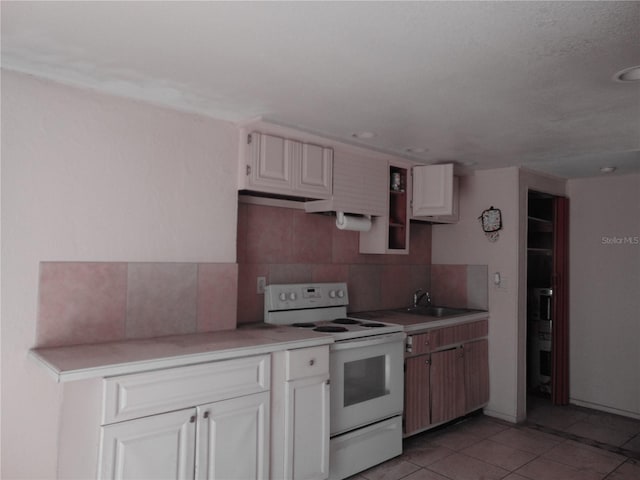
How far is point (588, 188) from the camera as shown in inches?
168

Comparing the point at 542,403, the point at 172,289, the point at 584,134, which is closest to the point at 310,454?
the point at 172,289

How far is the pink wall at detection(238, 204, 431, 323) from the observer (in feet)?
10.1

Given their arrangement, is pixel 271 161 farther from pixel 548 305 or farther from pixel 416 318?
pixel 548 305

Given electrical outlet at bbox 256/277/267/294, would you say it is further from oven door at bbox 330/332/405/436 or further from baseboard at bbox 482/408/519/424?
baseboard at bbox 482/408/519/424

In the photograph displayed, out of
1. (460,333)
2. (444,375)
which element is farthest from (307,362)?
(460,333)

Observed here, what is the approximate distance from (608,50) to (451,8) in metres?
0.72

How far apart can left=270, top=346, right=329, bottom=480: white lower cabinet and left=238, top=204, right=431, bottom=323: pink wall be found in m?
0.74

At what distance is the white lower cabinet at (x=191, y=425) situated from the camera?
1836 mm

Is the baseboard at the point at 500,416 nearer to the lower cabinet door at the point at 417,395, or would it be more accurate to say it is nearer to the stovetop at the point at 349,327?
the lower cabinet door at the point at 417,395

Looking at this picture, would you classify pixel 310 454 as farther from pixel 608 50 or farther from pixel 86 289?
pixel 608 50

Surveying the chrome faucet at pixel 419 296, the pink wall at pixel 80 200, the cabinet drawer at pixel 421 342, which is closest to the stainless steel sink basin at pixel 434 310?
the chrome faucet at pixel 419 296

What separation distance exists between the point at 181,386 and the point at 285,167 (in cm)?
141

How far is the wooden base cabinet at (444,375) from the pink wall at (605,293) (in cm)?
104

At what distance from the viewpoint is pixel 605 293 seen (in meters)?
4.14
